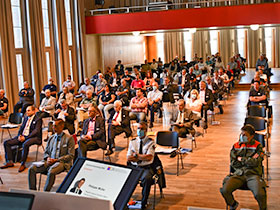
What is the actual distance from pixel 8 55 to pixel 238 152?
35.2 feet

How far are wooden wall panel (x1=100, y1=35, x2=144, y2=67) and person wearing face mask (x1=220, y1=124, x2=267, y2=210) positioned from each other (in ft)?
55.0

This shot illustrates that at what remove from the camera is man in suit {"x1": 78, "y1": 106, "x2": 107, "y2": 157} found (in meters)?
7.70

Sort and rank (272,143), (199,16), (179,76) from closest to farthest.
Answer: (272,143)
(179,76)
(199,16)

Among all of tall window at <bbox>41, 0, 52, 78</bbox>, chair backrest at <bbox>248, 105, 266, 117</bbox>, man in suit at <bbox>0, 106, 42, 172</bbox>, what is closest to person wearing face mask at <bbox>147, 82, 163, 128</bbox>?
chair backrest at <bbox>248, 105, 266, 117</bbox>

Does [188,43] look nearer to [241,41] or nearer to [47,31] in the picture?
[241,41]

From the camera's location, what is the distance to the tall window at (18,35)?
48.6 feet

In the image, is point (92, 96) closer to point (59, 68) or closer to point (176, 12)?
point (59, 68)

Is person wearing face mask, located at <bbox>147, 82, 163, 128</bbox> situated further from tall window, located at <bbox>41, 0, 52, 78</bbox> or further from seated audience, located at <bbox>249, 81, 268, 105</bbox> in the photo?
tall window, located at <bbox>41, 0, 52, 78</bbox>

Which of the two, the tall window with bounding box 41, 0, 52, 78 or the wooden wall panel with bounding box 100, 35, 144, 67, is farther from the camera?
the wooden wall panel with bounding box 100, 35, 144, 67

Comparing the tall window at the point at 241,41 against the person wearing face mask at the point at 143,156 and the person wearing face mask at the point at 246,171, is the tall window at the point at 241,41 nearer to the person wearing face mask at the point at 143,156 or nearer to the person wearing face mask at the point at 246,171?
the person wearing face mask at the point at 143,156

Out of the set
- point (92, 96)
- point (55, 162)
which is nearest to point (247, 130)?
point (55, 162)

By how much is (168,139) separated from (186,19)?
38.6ft

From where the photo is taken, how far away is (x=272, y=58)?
89.4ft

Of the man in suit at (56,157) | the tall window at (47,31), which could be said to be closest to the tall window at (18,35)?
the tall window at (47,31)
